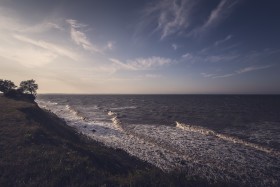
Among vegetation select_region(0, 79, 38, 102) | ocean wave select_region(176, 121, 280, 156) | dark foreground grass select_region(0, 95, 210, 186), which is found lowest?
ocean wave select_region(176, 121, 280, 156)

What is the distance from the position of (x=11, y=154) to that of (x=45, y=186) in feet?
16.6

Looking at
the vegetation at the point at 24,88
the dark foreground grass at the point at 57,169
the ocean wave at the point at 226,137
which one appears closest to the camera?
the dark foreground grass at the point at 57,169

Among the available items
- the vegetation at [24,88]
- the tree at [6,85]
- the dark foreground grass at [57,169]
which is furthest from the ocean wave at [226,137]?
the tree at [6,85]

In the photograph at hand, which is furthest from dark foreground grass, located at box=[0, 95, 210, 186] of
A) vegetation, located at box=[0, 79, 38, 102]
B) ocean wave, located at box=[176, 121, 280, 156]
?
vegetation, located at box=[0, 79, 38, 102]

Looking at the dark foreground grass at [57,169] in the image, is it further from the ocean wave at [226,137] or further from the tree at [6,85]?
the tree at [6,85]

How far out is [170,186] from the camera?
6.73m

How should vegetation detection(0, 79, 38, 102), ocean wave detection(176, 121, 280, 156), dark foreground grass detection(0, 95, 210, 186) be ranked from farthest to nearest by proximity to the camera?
vegetation detection(0, 79, 38, 102) → ocean wave detection(176, 121, 280, 156) → dark foreground grass detection(0, 95, 210, 186)

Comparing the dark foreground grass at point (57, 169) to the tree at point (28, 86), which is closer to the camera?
the dark foreground grass at point (57, 169)

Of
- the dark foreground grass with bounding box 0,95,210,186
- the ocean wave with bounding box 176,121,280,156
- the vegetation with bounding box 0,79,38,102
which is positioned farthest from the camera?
the vegetation with bounding box 0,79,38,102

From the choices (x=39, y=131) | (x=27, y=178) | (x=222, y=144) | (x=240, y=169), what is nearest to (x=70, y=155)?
(x=27, y=178)

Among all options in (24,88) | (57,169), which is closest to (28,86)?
(24,88)

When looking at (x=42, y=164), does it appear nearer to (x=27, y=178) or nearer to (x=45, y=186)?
(x=27, y=178)

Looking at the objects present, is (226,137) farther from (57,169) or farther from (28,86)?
(28,86)

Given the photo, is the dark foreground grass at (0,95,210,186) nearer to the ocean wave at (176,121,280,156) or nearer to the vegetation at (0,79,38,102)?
the ocean wave at (176,121,280,156)
